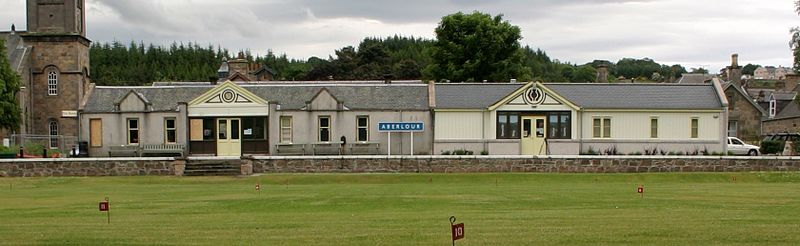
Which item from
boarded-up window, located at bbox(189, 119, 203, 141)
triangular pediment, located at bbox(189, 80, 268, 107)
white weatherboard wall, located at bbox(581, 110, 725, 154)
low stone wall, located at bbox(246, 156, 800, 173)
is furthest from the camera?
boarded-up window, located at bbox(189, 119, 203, 141)

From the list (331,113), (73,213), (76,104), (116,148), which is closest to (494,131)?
(331,113)

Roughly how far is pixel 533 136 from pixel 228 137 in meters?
13.7

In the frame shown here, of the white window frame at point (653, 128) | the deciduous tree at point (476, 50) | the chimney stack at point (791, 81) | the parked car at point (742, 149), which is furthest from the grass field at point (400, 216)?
the chimney stack at point (791, 81)

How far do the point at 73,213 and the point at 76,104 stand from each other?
42.7 m

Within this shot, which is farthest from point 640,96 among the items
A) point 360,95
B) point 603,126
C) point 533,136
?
point 360,95

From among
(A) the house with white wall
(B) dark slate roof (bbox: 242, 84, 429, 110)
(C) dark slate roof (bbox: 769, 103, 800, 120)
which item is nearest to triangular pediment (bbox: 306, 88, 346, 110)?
(B) dark slate roof (bbox: 242, 84, 429, 110)

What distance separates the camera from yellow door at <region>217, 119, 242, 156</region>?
128 ft

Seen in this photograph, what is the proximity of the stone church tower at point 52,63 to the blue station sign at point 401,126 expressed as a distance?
92.0 ft

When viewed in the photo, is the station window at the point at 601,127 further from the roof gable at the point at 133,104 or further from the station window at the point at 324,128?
the roof gable at the point at 133,104

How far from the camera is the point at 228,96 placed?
127ft

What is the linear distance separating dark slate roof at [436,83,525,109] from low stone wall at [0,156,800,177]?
6.18 metres

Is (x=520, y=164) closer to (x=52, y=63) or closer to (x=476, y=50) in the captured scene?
(x=476, y=50)

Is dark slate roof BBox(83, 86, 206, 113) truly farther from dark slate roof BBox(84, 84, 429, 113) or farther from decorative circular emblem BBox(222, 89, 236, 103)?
decorative circular emblem BBox(222, 89, 236, 103)

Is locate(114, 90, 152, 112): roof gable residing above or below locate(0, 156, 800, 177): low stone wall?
above
